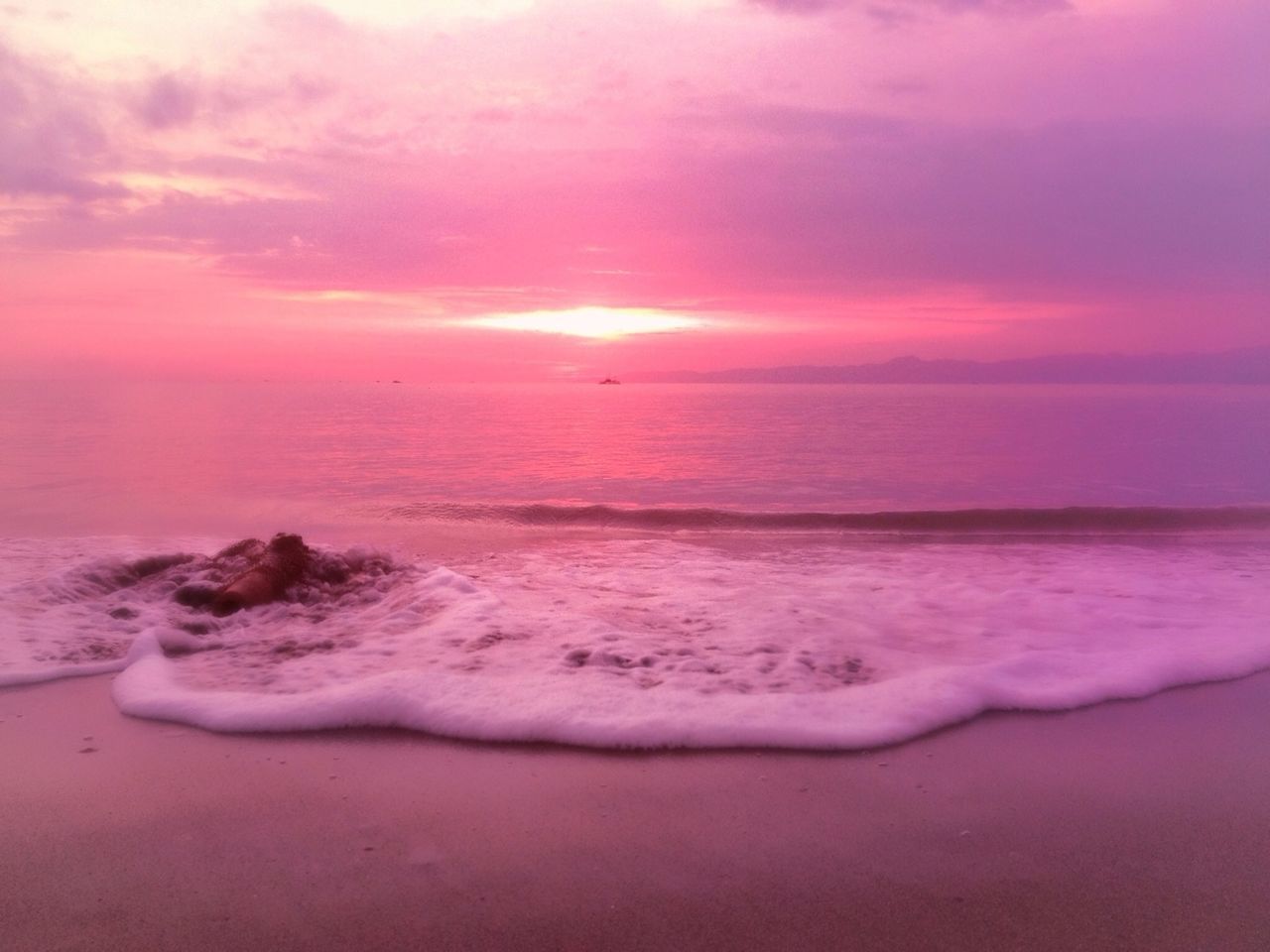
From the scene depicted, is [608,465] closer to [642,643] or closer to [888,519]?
[888,519]

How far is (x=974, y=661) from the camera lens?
629cm

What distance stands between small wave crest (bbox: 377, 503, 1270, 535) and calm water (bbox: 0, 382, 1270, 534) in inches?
24.7

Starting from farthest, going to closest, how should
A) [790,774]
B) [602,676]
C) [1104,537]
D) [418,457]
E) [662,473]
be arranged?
[418,457], [662,473], [1104,537], [602,676], [790,774]

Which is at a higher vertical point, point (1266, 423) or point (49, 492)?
point (1266, 423)

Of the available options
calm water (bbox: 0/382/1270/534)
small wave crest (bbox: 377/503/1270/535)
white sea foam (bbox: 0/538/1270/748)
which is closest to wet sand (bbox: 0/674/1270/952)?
white sea foam (bbox: 0/538/1270/748)

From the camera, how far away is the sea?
5367 mm

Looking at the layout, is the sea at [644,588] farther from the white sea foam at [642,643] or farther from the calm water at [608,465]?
the calm water at [608,465]

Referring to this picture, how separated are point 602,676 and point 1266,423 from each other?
30.2 meters

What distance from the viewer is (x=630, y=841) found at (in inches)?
150

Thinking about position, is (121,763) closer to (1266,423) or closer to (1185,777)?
(1185,777)

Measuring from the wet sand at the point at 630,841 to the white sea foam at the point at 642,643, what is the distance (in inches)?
11.8

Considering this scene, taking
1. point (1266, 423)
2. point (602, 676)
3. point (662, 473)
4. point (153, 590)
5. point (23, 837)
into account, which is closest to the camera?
point (23, 837)

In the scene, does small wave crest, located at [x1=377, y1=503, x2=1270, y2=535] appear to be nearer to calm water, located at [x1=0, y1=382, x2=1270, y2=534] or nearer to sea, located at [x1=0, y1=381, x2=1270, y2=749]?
sea, located at [x1=0, y1=381, x2=1270, y2=749]

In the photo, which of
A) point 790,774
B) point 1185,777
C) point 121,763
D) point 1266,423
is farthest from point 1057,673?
point 1266,423
